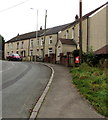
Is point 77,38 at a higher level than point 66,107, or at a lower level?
higher

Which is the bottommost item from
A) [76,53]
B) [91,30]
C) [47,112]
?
[47,112]

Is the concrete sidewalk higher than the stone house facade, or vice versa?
the stone house facade

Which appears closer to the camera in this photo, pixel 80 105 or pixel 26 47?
pixel 80 105

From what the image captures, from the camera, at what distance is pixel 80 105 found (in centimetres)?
824

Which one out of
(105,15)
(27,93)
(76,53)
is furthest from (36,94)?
(105,15)

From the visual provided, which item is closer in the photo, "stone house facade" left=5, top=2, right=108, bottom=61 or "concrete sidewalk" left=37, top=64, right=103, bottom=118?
"concrete sidewalk" left=37, top=64, right=103, bottom=118

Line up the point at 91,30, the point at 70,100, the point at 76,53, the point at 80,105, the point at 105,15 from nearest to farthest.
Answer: the point at 80,105 < the point at 70,100 < the point at 76,53 < the point at 105,15 < the point at 91,30

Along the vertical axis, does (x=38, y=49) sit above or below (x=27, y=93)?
above

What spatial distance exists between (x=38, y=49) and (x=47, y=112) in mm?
43671

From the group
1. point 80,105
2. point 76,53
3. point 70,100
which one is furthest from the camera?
point 76,53

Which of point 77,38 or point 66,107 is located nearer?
point 66,107

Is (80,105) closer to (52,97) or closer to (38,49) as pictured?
(52,97)

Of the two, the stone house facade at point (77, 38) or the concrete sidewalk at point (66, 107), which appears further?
the stone house facade at point (77, 38)

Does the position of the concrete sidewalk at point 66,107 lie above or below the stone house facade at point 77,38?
below
